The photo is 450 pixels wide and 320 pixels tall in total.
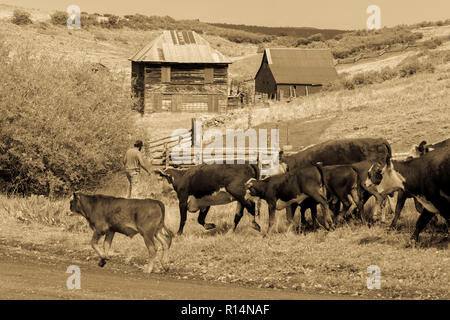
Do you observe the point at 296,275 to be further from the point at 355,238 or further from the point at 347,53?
the point at 347,53

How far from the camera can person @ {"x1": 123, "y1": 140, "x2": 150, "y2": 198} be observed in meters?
19.0

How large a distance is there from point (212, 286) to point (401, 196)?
5084 millimetres

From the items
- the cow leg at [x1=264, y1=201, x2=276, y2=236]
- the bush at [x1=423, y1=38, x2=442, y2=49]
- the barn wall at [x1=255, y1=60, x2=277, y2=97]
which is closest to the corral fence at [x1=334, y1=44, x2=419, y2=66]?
the bush at [x1=423, y1=38, x2=442, y2=49]

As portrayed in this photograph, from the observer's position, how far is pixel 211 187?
16750mm

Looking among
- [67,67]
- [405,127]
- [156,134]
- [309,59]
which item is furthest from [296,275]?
[309,59]

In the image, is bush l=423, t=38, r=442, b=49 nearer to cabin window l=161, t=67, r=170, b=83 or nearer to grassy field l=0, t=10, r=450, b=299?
Result: cabin window l=161, t=67, r=170, b=83

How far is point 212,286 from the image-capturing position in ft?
40.4

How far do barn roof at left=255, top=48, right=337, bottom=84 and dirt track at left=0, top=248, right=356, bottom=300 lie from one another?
205 feet

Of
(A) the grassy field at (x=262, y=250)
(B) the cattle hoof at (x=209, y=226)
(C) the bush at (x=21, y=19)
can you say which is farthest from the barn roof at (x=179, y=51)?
(C) the bush at (x=21, y=19)

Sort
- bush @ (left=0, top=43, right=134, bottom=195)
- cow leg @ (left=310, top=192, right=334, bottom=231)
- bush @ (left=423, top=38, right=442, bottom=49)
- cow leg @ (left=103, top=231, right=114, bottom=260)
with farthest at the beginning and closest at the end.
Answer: bush @ (left=423, top=38, right=442, bottom=49), bush @ (left=0, top=43, right=134, bottom=195), cow leg @ (left=310, top=192, right=334, bottom=231), cow leg @ (left=103, top=231, right=114, bottom=260)

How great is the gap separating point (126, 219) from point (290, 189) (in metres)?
3.82

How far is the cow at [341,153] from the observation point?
1864 centimetres

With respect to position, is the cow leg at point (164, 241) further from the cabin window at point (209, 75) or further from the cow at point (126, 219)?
the cabin window at point (209, 75)
